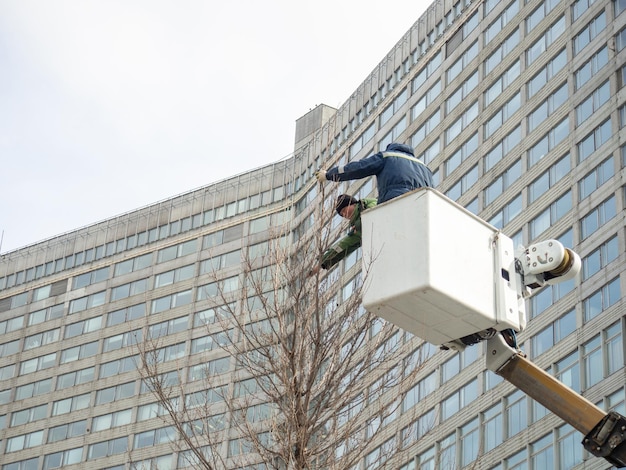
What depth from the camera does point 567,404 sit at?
10125mm

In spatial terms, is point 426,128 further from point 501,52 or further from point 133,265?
point 133,265

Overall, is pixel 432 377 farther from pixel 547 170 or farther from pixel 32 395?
pixel 32 395

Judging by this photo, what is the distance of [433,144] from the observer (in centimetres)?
6269

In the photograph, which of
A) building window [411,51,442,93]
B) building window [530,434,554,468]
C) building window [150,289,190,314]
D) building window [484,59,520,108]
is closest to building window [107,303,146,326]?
building window [150,289,190,314]

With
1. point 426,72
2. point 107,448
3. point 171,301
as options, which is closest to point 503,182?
point 426,72

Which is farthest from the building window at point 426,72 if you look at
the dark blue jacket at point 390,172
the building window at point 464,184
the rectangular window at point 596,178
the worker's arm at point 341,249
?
the dark blue jacket at point 390,172

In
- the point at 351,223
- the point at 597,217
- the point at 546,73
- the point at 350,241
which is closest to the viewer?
the point at 351,223

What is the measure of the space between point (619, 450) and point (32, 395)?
7631cm

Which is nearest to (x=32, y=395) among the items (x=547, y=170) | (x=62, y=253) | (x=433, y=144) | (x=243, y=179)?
(x=62, y=253)

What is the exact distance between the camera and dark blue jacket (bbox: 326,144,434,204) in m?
11.8

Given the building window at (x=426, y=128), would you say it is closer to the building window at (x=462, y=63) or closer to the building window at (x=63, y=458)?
the building window at (x=462, y=63)

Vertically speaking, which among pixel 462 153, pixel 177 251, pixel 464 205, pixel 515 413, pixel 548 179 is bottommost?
pixel 515 413

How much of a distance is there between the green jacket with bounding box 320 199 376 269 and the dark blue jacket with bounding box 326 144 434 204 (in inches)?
27.6

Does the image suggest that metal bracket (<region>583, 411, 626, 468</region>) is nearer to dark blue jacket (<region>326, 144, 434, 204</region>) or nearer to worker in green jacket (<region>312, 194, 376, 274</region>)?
dark blue jacket (<region>326, 144, 434, 204</region>)
